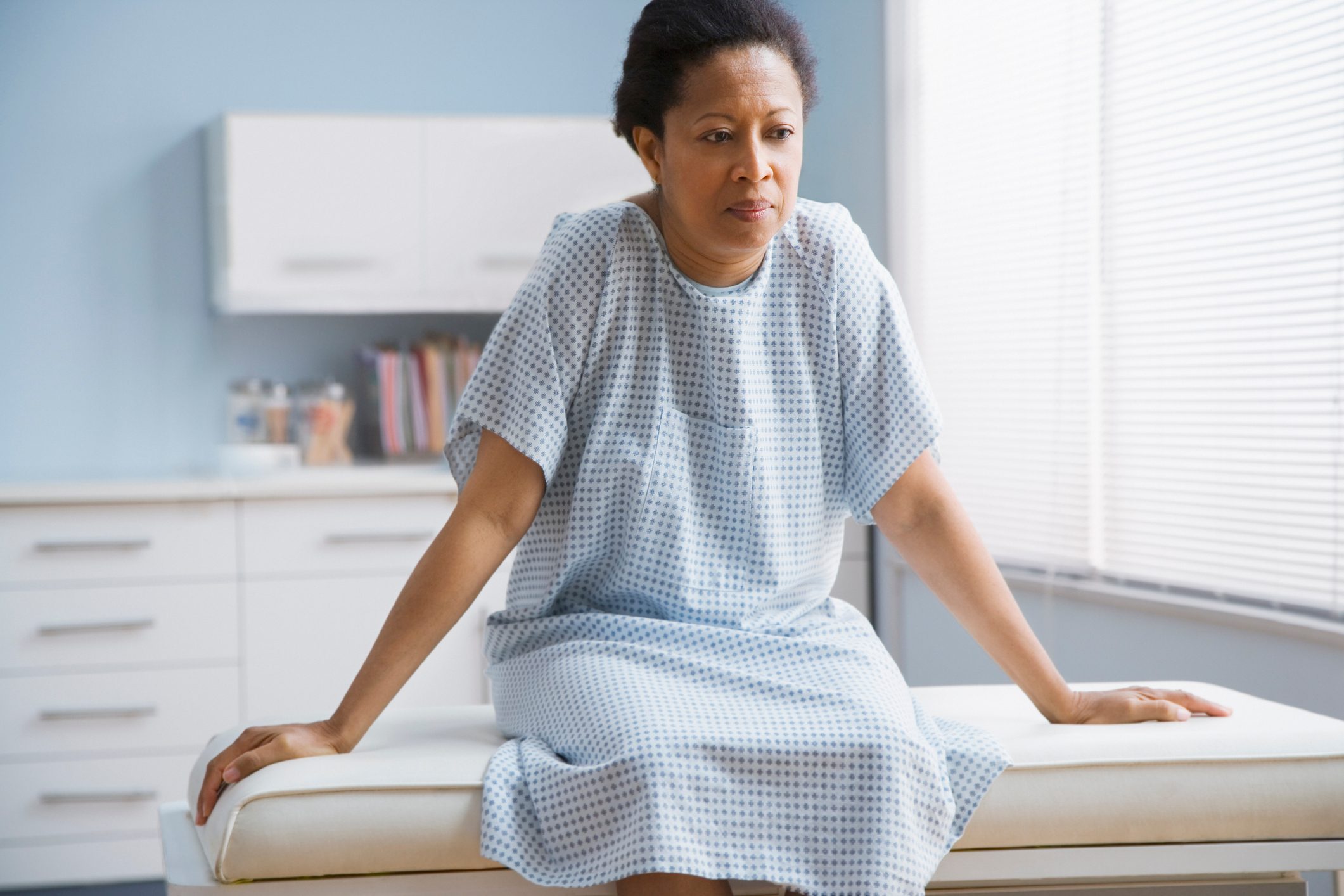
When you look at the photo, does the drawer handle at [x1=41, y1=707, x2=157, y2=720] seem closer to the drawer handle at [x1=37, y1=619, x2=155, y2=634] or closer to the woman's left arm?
the drawer handle at [x1=37, y1=619, x2=155, y2=634]

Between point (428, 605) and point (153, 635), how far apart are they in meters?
1.71

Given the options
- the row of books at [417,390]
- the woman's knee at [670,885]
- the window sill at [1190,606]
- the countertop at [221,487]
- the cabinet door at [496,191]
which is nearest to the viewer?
the woman's knee at [670,885]

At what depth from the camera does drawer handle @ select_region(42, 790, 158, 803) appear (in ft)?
9.00

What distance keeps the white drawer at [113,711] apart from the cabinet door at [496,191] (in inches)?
42.3

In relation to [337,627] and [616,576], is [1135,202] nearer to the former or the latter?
[616,576]

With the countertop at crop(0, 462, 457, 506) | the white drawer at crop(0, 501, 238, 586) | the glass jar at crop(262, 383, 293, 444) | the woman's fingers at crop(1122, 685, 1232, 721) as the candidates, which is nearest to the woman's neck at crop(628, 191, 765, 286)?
the woman's fingers at crop(1122, 685, 1232, 721)

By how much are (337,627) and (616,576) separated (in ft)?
5.40

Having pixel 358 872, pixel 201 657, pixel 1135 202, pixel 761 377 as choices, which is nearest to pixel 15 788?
pixel 201 657

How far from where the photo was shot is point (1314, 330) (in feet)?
6.69

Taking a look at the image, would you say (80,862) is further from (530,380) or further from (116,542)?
(530,380)

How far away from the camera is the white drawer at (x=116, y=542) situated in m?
2.73

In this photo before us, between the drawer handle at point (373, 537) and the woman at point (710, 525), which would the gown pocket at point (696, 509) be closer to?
the woman at point (710, 525)

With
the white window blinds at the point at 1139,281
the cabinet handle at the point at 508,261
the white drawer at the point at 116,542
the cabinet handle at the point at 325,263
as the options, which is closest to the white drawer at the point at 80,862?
the white drawer at the point at 116,542

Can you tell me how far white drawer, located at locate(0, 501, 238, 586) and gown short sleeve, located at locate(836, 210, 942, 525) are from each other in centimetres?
181
